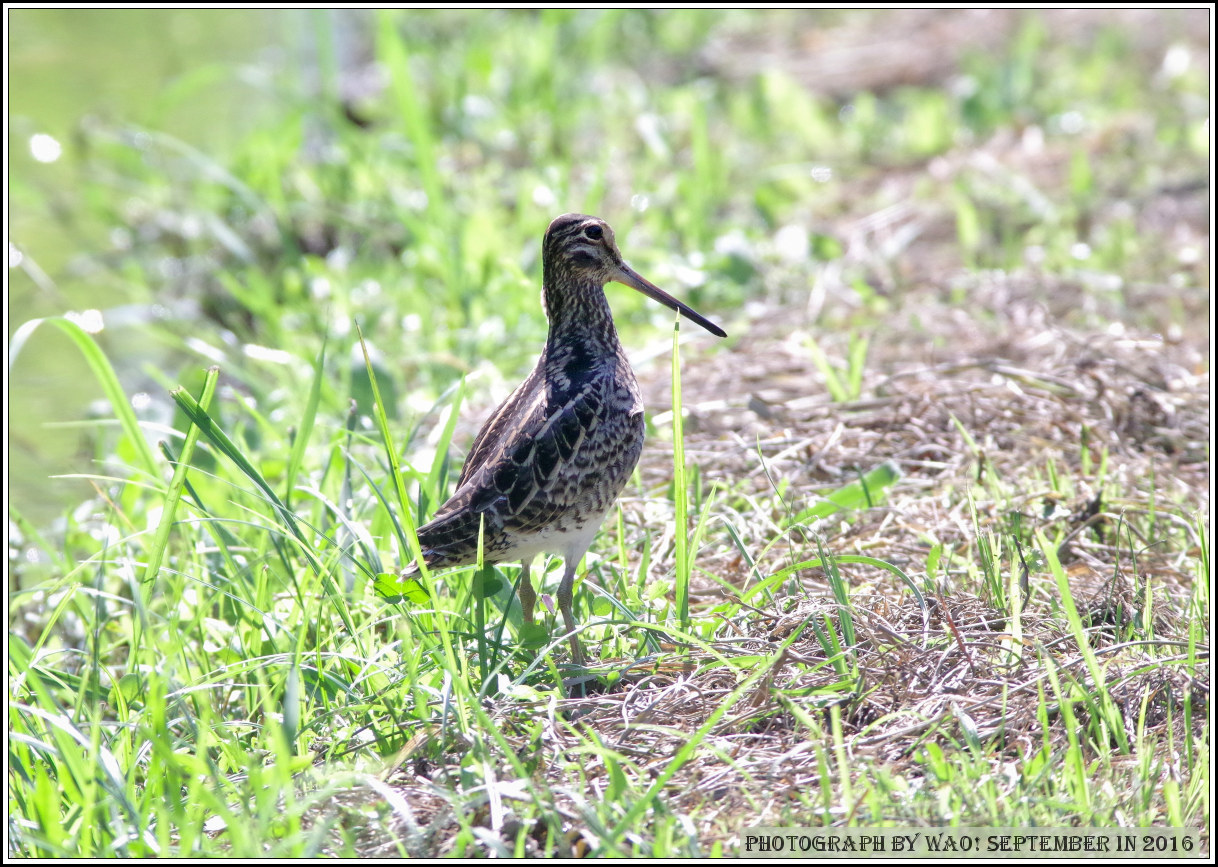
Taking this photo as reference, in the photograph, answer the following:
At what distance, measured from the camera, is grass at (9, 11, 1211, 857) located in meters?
2.71

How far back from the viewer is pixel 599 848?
253 centimetres

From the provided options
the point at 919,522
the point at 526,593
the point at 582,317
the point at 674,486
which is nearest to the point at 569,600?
the point at 526,593

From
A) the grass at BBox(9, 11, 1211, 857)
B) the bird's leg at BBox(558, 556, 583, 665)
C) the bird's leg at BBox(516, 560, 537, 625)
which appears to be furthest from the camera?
the bird's leg at BBox(516, 560, 537, 625)

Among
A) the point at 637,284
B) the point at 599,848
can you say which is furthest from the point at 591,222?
the point at 599,848

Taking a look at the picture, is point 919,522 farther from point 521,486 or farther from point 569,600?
point 521,486

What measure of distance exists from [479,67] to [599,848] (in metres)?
6.90

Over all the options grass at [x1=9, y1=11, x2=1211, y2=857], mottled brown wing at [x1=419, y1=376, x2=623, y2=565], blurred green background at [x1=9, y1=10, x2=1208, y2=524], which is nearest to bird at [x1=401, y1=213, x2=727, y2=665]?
mottled brown wing at [x1=419, y1=376, x2=623, y2=565]

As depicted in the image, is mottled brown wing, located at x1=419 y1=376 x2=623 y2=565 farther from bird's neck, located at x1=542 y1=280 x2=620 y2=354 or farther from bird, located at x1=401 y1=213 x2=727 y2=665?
bird's neck, located at x1=542 y1=280 x2=620 y2=354

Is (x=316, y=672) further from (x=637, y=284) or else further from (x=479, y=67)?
(x=479, y=67)

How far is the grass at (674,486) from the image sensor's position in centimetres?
271

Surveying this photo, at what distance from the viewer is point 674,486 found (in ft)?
11.5

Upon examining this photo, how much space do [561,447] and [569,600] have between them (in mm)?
431

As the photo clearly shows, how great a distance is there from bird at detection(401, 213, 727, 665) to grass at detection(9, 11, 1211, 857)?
0.51 feet

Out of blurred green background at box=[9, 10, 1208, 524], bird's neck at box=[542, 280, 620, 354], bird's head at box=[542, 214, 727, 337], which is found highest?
blurred green background at box=[9, 10, 1208, 524]
